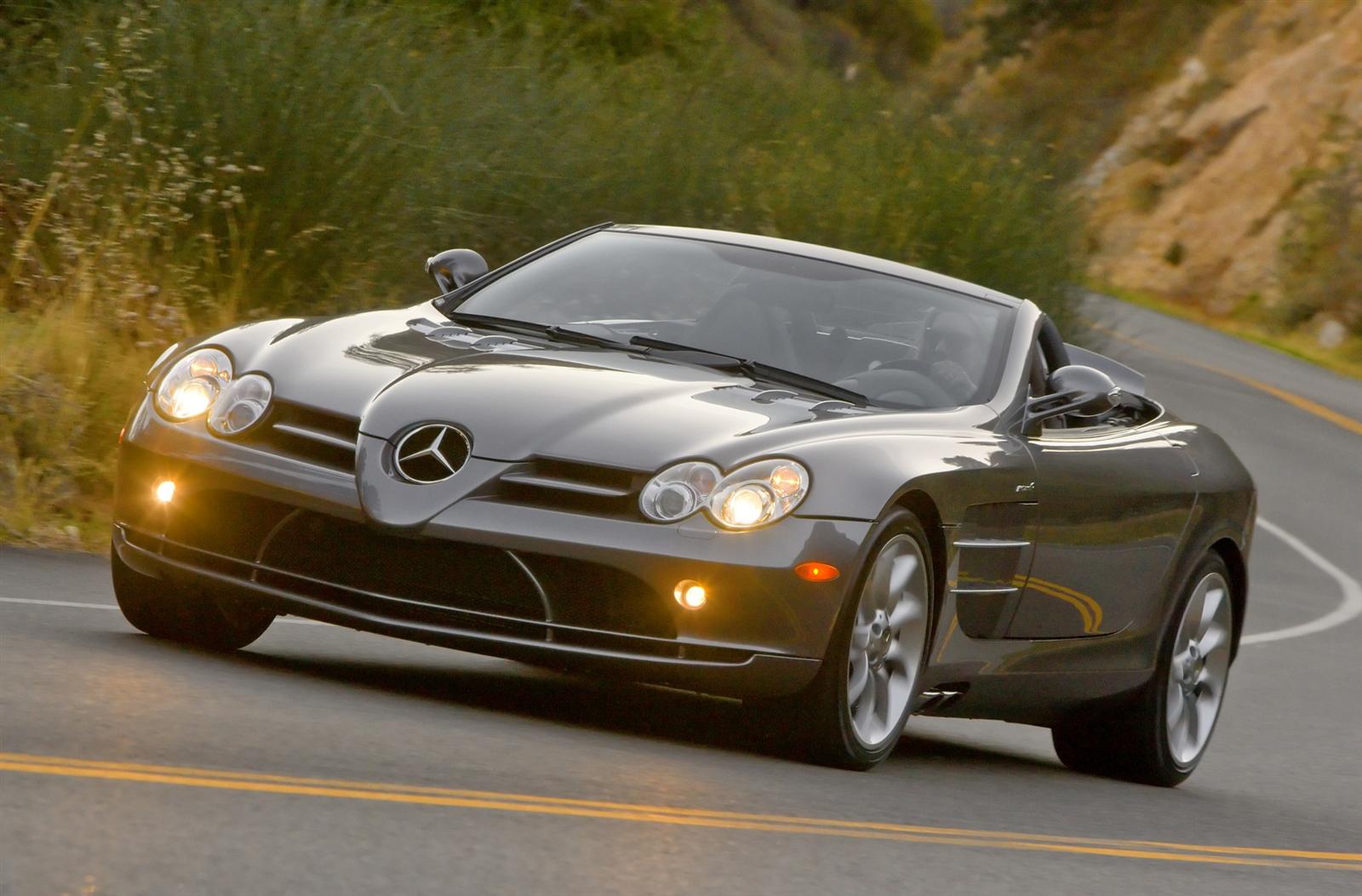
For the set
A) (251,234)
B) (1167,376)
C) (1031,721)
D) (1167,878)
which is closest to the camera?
(1167,878)

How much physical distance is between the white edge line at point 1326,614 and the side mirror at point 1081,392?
5018mm

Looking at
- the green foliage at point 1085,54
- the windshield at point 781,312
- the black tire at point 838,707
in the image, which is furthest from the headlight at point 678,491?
the green foliage at point 1085,54

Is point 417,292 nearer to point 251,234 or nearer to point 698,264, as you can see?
point 251,234

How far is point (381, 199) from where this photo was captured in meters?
13.8

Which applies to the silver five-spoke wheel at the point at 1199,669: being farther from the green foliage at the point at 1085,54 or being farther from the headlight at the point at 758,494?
the green foliage at the point at 1085,54

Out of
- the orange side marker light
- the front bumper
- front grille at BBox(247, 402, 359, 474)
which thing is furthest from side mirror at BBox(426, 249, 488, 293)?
the orange side marker light

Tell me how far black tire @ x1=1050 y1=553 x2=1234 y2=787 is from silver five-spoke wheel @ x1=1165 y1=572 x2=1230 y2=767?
0.09 ft

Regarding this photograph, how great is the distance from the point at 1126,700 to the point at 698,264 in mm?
2005

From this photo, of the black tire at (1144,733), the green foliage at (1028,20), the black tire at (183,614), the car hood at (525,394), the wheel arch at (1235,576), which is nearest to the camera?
the car hood at (525,394)

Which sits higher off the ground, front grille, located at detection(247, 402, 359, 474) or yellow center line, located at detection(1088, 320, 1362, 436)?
front grille, located at detection(247, 402, 359, 474)

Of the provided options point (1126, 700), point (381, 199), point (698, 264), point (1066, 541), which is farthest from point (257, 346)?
point (381, 199)

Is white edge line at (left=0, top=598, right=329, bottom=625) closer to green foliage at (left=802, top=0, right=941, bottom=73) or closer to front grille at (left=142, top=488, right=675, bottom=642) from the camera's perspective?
front grille at (left=142, top=488, right=675, bottom=642)

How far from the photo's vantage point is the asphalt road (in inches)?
186

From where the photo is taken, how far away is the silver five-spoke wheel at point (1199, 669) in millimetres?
8305
